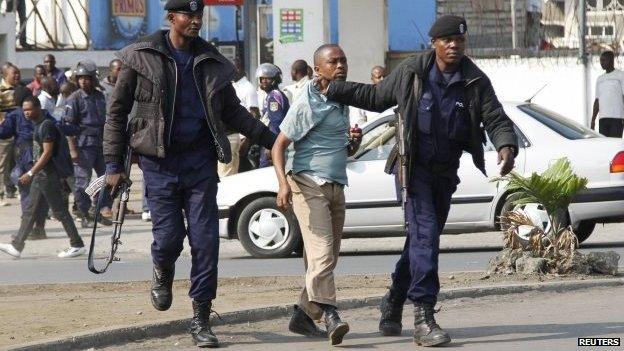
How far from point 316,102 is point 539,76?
14.5 meters

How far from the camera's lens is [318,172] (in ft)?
28.0

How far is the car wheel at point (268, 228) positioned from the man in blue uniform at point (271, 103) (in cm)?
210

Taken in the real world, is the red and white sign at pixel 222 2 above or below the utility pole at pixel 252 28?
above

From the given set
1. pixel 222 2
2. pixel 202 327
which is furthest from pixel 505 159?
pixel 222 2

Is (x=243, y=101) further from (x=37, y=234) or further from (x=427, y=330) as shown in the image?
(x=427, y=330)

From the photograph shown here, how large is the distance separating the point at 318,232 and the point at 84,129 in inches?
390

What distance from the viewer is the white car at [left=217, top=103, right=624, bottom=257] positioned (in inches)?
542

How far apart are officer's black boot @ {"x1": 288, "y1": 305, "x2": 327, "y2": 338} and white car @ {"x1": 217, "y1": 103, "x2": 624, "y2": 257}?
5.12 metres

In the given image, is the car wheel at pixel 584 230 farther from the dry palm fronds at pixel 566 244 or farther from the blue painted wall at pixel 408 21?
the blue painted wall at pixel 408 21

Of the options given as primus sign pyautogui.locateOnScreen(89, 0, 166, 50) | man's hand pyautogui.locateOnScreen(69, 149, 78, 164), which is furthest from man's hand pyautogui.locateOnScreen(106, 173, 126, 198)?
primus sign pyautogui.locateOnScreen(89, 0, 166, 50)

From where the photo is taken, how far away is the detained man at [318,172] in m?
8.42

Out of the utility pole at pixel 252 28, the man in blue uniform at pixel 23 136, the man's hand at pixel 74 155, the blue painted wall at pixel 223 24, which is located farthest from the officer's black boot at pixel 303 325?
the blue painted wall at pixel 223 24

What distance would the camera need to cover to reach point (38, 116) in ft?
49.7

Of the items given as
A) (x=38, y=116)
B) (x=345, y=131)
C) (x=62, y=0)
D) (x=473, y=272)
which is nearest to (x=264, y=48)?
(x=62, y=0)
